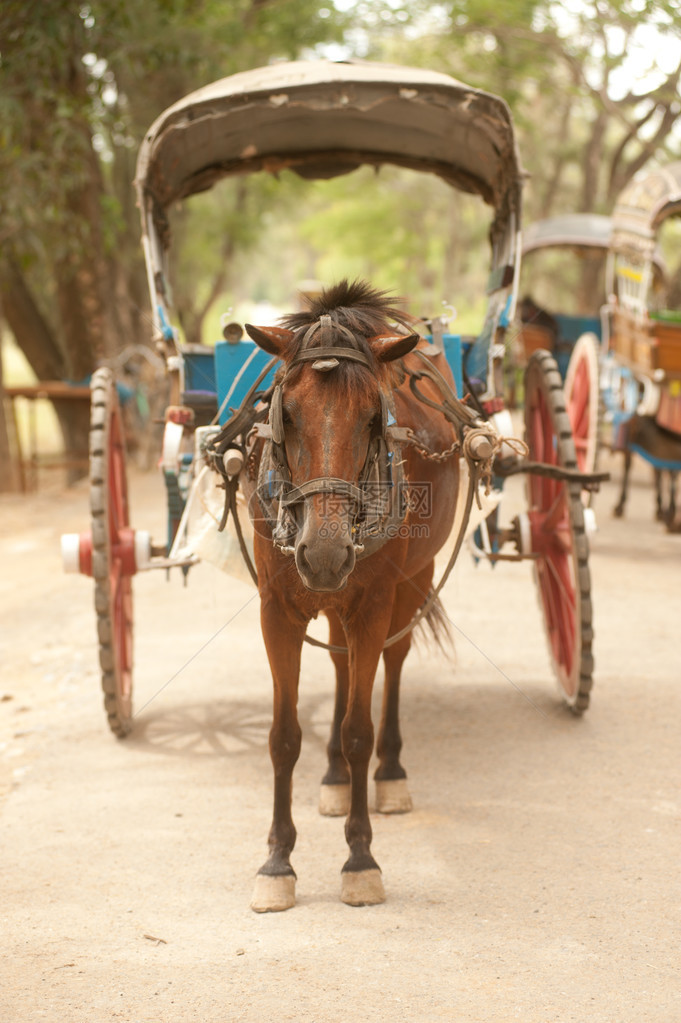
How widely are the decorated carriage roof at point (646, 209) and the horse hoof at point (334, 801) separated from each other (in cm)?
756

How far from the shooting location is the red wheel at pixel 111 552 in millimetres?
4457

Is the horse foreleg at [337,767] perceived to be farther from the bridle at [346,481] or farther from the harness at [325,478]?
the bridle at [346,481]

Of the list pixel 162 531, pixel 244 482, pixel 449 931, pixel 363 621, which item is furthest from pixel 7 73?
pixel 449 931

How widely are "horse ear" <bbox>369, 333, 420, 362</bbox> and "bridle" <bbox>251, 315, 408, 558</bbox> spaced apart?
0.08 m

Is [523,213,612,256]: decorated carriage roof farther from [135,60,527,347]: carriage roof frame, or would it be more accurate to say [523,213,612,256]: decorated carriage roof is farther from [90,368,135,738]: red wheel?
[90,368,135,738]: red wheel

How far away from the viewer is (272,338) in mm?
3074

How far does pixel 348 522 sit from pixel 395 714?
168 cm

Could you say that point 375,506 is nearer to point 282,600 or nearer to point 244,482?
point 282,600

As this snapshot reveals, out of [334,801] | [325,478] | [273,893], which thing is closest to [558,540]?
[334,801]

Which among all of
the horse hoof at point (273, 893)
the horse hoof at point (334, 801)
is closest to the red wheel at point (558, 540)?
the horse hoof at point (334, 801)

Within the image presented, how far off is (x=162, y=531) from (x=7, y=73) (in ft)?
17.2

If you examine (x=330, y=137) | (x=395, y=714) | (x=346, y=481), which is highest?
(x=330, y=137)

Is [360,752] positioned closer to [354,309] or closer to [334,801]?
[334,801]

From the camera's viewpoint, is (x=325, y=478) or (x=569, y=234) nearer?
(x=325, y=478)
